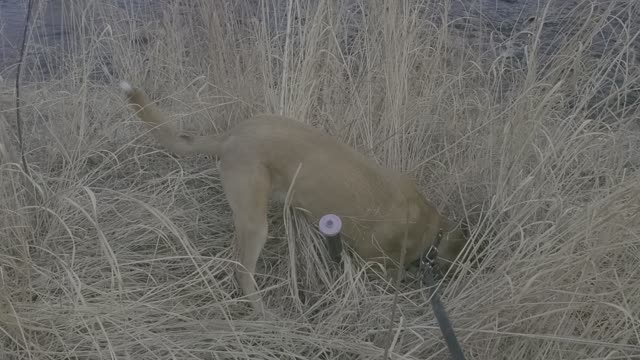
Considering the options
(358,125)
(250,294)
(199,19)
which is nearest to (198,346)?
(250,294)

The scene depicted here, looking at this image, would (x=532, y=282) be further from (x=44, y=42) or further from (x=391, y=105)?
(x=44, y=42)

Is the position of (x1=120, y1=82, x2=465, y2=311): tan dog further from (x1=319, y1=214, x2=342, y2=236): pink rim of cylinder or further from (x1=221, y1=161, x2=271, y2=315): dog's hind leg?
(x1=319, y1=214, x2=342, y2=236): pink rim of cylinder

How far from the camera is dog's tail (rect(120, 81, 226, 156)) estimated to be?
2.40 metres

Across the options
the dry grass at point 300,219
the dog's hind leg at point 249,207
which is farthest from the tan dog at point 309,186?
the dry grass at point 300,219

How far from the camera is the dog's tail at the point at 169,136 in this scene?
94.4 inches

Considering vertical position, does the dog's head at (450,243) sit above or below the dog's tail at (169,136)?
below

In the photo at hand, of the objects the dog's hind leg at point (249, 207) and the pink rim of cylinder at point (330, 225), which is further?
the dog's hind leg at point (249, 207)

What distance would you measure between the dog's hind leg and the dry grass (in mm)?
126

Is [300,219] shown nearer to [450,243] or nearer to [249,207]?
[249,207]

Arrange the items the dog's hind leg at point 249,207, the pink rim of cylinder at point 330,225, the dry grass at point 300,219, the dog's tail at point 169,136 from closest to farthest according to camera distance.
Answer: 1. the dry grass at point 300,219
2. the pink rim of cylinder at point 330,225
3. the dog's hind leg at point 249,207
4. the dog's tail at point 169,136

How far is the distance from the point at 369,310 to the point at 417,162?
952 millimetres

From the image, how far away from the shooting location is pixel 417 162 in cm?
282

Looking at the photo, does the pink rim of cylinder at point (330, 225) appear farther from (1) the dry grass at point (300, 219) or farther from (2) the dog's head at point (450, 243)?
(2) the dog's head at point (450, 243)

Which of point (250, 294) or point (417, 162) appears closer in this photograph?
point (250, 294)
